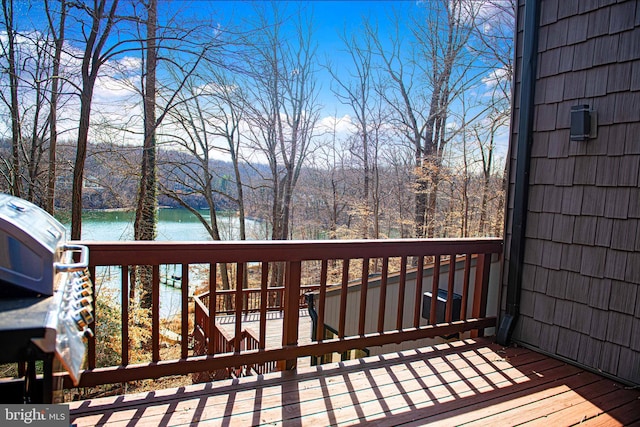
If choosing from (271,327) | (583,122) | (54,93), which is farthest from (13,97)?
(583,122)

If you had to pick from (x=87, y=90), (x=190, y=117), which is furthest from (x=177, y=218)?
(x=87, y=90)

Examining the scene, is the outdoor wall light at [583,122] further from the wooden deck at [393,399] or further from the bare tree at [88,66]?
the bare tree at [88,66]

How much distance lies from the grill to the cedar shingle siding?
9.65 feet

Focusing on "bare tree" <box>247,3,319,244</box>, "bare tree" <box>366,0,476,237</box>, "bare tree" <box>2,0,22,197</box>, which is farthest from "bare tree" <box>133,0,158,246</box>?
"bare tree" <box>366,0,476,237</box>

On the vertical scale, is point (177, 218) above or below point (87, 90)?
below

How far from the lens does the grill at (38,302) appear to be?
101 cm

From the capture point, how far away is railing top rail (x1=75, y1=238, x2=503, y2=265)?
2.00 metres

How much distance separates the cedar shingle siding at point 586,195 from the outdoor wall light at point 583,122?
0.14 ft

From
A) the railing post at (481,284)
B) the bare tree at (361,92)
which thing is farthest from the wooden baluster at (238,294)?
the bare tree at (361,92)

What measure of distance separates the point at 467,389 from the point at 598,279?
118 cm

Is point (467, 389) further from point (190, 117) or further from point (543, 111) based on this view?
point (190, 117)

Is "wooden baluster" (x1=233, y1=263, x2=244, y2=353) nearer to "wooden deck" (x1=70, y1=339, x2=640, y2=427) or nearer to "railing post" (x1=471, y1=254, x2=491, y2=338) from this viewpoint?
"wooden deck" (x1=70, y1=339, x2=640, y2=427)

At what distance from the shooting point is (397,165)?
1333 centimetres

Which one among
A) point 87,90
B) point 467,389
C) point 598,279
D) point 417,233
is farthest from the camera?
point 417,233
